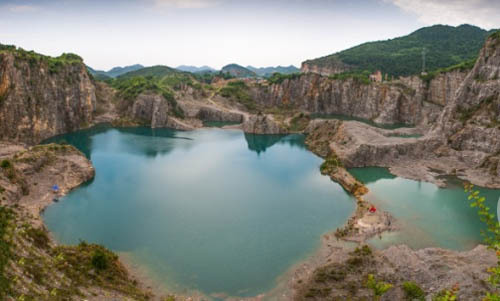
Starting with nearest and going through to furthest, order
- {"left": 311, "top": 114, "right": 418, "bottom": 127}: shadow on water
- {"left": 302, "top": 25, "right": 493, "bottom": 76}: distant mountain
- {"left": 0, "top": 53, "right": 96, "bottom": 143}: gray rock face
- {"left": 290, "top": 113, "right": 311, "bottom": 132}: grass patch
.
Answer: {"left": 0, "top": 53, "right": 96, "bottom": 143}: gray rock face < {"left": 290, "top": 113, "right": 311, "bottom": 132}: grass patch < {"left": 311, "top": 114, "right": 418, "bottom": 127}: shadow on water < {"left": 302, "top": 25, "right": 493, "bottom": 76}: distant mountain

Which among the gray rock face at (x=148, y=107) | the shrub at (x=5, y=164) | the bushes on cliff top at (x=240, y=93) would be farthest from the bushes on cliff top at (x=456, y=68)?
the shrub at (x=5, y=164)

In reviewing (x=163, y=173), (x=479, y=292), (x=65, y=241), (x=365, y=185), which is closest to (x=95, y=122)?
(x=163, y=173)

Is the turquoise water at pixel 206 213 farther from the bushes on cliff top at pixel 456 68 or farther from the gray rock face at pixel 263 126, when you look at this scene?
the bushes on cliff top at pixel 456 68

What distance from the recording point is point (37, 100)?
75.2m

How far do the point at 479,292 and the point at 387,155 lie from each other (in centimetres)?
4345

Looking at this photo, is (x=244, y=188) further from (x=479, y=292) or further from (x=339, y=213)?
(x=479, y=292)

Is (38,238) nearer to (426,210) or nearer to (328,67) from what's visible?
(426,210)

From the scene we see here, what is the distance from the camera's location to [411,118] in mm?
105000

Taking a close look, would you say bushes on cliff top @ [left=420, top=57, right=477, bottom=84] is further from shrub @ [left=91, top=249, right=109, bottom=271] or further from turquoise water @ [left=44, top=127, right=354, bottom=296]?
shrub @ [left=91, top=249, right=109, bottom=271]

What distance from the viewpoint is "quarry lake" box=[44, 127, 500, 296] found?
105 ft

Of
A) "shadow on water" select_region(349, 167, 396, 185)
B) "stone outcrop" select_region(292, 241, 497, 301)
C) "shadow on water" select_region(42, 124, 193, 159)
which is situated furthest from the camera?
"shadow on water" select_region(42, 124, 193, 159)

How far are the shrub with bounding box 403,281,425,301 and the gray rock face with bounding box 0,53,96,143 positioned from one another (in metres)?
72.9

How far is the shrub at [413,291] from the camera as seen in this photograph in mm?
23197

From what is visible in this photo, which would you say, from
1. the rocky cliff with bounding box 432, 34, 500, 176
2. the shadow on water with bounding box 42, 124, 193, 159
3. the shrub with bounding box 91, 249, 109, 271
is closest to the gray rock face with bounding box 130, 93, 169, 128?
the shadow on water with bounding box 42, 124, 193, 159
